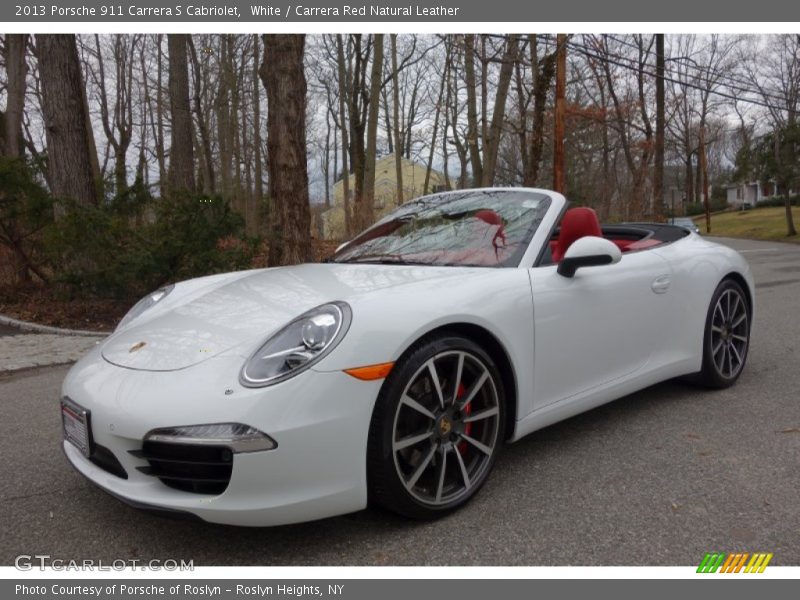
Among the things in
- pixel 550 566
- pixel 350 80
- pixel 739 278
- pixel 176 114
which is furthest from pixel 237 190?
pixel 550 566

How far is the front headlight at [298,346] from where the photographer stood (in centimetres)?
212

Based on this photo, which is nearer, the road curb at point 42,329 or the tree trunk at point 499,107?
the road curb at point 42,329

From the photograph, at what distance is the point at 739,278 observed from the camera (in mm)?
4293

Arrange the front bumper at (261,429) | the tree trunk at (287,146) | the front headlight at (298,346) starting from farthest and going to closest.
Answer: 1. the tree trunk at (287,146)
2. the front headlight at (298,346)
3. the front bumper at (261,429)

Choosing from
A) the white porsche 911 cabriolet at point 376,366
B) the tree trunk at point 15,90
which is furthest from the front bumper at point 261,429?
the tree trunk at point 15,90

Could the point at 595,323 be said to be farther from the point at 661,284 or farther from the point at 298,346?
the point at 298,346

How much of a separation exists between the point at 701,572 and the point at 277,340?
1.64 meters

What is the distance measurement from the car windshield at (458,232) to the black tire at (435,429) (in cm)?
65

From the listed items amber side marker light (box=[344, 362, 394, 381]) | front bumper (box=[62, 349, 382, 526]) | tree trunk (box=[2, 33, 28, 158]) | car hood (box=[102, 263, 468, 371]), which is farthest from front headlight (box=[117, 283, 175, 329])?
tree trunk (box=[2, 33, 28, 158])

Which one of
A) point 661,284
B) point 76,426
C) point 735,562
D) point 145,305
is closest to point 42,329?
point 145,305

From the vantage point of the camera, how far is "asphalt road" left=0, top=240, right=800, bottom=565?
219cm

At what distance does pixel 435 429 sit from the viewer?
241cm

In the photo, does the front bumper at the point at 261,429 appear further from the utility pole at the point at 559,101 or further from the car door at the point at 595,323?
the utility pole at the point at 559,101

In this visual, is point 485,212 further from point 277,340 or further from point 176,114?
point 176,114
